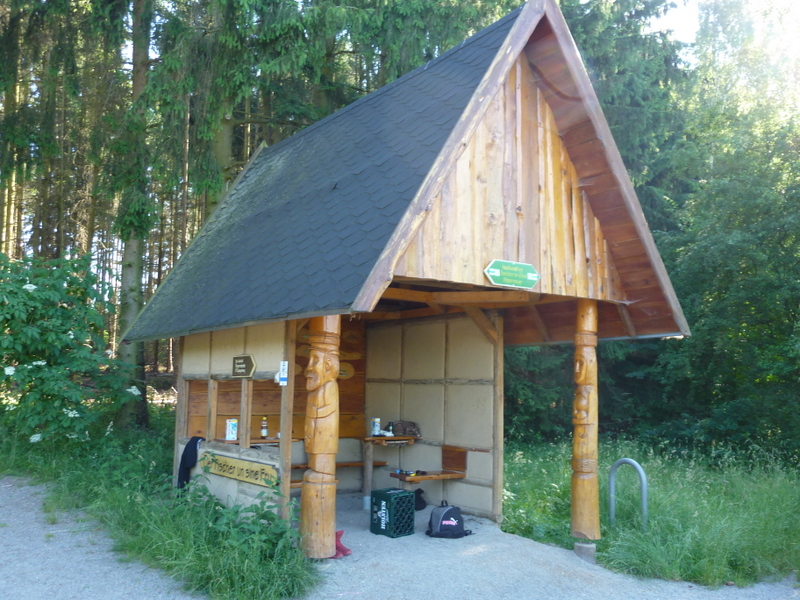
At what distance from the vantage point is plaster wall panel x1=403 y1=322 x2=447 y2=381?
983cm

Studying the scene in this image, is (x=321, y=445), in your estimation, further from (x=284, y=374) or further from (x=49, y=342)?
(x=49, y=342)

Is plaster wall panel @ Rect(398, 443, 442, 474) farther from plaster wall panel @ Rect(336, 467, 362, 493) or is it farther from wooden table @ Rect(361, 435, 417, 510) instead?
plaster wall panel @ Rect(336, 467, 362, 493)

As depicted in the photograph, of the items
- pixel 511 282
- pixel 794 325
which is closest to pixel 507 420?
pixel 794 325

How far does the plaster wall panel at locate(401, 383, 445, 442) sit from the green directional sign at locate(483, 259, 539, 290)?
2.97m

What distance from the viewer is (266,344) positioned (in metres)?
7.45

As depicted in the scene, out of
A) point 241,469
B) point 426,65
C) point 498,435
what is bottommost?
point 241,469

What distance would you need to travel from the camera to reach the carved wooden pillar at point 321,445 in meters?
6.35

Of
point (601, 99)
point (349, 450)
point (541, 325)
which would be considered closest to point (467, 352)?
point (541, 325)

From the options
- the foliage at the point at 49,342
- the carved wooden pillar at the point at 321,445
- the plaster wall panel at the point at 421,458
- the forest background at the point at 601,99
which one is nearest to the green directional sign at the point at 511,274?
the carved wooden pillar at the point at 321,445

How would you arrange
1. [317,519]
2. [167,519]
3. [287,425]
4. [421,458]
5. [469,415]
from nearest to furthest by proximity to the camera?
[317,519] < [287,425] < [167,519] < [469,415] < [421,458]

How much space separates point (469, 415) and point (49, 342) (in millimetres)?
6105

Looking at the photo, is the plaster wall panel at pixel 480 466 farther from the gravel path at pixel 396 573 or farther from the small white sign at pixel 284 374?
the small white sign at pixel 284 374

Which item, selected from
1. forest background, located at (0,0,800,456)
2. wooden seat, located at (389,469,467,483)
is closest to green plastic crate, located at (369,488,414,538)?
wooden seat, located at (389,469,467,483)

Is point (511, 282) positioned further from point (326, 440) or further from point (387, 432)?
point (387, 432)
